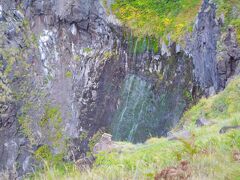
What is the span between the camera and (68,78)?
38312 millimetres

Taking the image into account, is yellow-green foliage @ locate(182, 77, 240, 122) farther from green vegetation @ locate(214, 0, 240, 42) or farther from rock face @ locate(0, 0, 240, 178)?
rock face @ locate(0, 0, 240, 178)

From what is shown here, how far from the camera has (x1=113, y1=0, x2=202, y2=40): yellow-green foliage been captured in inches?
1286

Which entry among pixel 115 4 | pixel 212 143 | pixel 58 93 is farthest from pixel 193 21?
pixel 212 143

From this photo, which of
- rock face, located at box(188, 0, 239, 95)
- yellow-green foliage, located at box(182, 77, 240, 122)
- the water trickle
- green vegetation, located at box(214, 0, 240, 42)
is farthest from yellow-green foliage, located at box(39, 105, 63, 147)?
yellow-green foliage, located at box(182, 77, 240, 122)

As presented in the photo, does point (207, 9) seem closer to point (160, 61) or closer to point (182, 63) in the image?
point (182, 63)

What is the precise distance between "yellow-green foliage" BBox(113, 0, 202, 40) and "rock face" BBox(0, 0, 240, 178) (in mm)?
1049

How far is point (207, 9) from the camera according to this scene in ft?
90.6

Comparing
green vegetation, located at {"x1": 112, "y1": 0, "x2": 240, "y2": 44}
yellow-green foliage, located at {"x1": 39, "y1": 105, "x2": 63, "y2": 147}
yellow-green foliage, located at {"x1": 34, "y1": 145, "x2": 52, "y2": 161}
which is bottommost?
yellow-green foliage, located at {"x1": 34, "y1": 145, "x2": 52, "y2": 161}

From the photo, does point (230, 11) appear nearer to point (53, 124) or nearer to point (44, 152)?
point (53, 124)

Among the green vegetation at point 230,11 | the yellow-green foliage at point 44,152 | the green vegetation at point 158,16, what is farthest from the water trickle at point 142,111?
the green vegetation at point 230,11

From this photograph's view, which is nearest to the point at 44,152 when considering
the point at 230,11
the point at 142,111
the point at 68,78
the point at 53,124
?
the point at 53,124

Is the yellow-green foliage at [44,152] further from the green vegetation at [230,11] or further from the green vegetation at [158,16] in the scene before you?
the green vegetation at [230,11]

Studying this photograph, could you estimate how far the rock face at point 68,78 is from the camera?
3522 cm

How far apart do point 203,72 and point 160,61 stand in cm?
673
